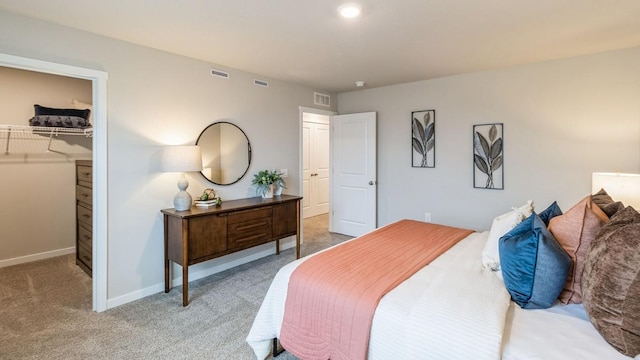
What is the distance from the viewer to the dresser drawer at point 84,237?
3.40 meters

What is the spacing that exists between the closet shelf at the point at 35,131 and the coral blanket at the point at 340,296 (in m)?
3.57

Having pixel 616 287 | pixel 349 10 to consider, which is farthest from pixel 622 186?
pixel 349 10

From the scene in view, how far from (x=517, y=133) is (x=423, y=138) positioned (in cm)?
113

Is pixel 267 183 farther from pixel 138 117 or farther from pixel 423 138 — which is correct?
pixel 423 138

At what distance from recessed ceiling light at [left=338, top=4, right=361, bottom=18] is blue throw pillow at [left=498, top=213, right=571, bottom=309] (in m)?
1.77

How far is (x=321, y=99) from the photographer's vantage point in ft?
16.2

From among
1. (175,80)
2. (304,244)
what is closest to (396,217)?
(304,244)

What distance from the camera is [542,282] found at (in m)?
1.45

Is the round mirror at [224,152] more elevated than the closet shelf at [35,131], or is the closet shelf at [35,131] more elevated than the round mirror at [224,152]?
the closet shelf at [35,131]

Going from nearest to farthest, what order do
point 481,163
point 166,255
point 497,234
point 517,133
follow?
point 497,234, point 166,255, point 517,133, point 481,163

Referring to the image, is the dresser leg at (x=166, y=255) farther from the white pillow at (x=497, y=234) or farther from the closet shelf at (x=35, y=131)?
the white pillow at (x=497, y=234)

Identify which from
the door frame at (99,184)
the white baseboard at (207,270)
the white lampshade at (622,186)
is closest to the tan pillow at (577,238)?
the white lampshade at (622,186)

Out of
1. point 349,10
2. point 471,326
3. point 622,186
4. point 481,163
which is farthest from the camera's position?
point 481,163

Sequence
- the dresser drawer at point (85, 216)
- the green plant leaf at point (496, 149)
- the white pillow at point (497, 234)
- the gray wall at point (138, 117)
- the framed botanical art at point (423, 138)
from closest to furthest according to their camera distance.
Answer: the white pillow at point (497, 234) < the gray wall at point (138, 117) < the dresser drawer at point (85, 216) < the green plant leaf at point (496, 149) < the framed botanical art at point (423, 138)
